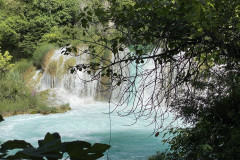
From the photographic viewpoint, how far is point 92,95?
43.5ft

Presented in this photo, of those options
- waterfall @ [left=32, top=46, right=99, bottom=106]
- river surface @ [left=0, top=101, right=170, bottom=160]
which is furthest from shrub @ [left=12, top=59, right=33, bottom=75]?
river surface @ [left=0, top=101, right=170, bottom=160]

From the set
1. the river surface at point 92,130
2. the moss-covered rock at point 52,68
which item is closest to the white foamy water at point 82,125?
the river surface at point 92,130

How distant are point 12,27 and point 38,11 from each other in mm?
1806

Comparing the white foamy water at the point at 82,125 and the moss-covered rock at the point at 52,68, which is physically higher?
the moss-covered rock at the point at 52,68

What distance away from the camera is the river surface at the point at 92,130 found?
20.9 feet

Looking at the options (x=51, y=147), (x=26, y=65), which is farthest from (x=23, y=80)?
(x=51, y=147)

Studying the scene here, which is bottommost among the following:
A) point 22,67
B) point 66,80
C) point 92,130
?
point 92,130

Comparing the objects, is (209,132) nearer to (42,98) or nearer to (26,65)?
(42,98)

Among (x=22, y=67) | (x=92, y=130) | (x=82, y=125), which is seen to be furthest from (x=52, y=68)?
(x=92, y=130)

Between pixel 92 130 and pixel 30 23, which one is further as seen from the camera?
pixel 30 23

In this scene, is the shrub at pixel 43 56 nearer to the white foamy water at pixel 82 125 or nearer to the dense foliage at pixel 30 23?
the white foamy water at pixel 82 125

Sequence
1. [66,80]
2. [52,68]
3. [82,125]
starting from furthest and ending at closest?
[52,68], [66,80], [82,125]

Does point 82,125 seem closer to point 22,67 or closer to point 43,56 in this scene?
point 43,56

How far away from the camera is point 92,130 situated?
8.37 metres
